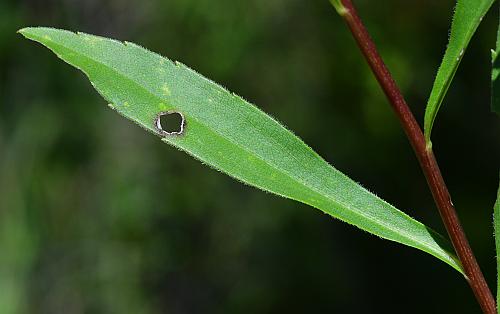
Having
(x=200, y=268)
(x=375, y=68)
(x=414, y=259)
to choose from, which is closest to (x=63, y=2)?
(x=200, y=268)

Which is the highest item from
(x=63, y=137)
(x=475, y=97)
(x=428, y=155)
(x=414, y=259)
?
(x=428, y=155)

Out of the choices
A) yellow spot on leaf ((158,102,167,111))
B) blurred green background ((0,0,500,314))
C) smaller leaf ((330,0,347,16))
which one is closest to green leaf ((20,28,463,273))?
yellow spot on leaf ((158,102,167,111))

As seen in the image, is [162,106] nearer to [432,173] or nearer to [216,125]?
[216,125]

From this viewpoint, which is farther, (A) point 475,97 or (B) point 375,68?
(A) point 475,97

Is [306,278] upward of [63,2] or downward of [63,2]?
downward

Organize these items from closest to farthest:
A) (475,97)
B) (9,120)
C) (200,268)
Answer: (9,120) < (475,97) < (200,268)

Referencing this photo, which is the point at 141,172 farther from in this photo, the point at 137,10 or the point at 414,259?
the point at 414,259

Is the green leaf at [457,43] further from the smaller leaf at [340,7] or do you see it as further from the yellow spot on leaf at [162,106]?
the yellow spot on leaf at [162,106]
